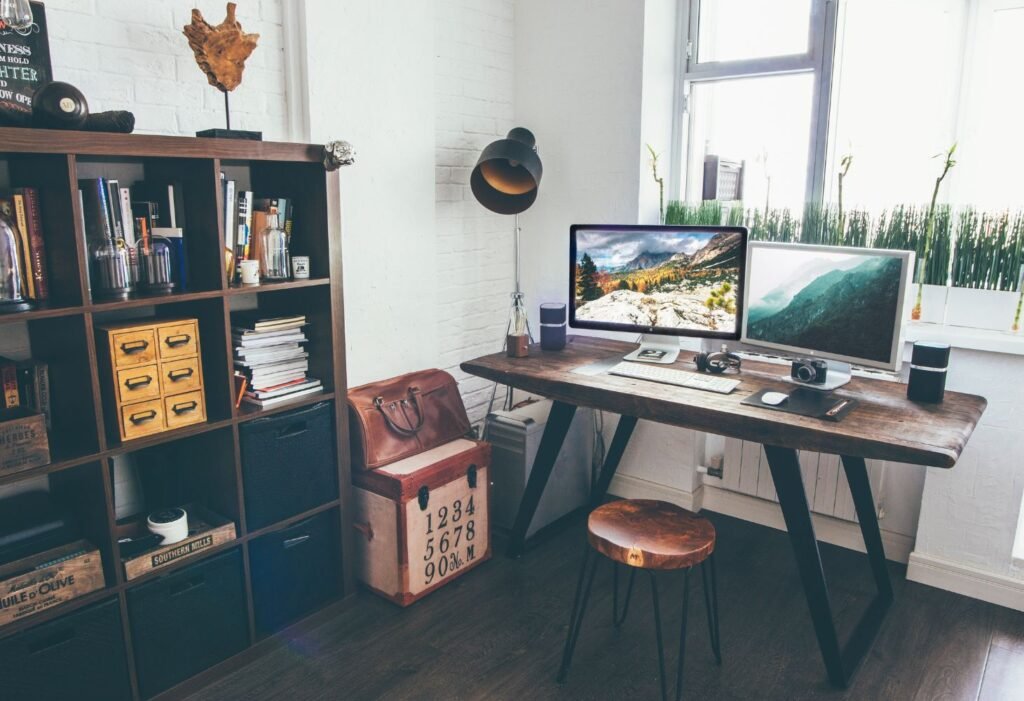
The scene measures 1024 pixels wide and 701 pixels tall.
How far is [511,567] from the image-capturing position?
2.97 m

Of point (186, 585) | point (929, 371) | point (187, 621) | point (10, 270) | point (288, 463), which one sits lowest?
point (187, 621)

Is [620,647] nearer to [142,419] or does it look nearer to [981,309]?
[142,419]

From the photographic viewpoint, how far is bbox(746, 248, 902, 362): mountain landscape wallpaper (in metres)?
2.39

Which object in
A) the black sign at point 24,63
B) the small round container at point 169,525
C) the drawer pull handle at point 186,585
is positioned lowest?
the drawer pull handle at point 186,585

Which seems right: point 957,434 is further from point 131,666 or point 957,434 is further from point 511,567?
point 131,666

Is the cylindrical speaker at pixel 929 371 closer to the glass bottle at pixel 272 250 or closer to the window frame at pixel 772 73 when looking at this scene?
the window frame at pixel 772 73

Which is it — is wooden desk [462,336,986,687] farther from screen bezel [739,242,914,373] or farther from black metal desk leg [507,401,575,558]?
screen bezel [739,242,914,373]

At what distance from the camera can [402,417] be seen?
2857mm

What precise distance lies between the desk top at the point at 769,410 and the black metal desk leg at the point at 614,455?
13.2 inches

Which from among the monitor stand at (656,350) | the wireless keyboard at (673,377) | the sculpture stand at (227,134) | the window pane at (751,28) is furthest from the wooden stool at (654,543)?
the window pane at (751,28)

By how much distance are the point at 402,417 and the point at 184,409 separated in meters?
0.82

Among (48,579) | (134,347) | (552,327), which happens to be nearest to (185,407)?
(134,347)

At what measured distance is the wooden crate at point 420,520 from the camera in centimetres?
266

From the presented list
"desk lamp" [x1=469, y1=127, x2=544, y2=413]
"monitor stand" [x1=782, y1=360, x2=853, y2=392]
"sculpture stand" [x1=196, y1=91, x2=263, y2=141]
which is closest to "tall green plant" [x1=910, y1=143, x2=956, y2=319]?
"monitor stand" [x1=782, y1=360, x2=853, y2=392]
